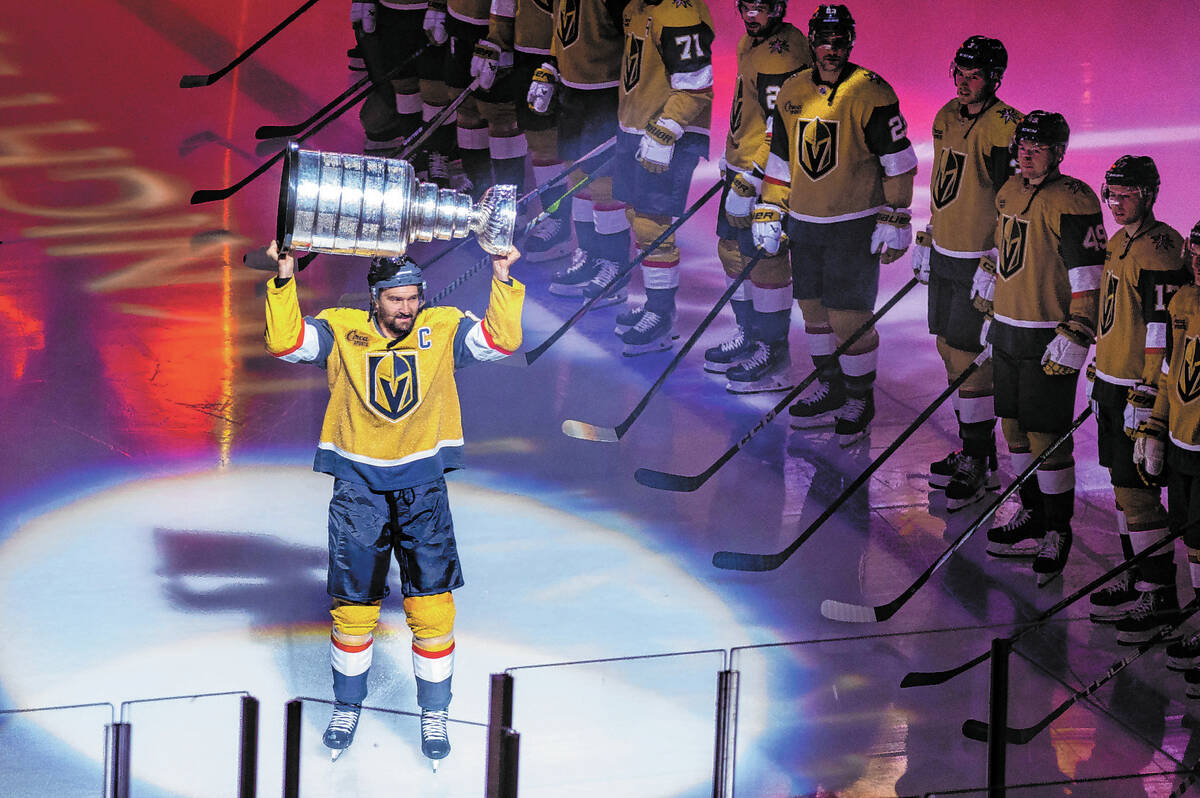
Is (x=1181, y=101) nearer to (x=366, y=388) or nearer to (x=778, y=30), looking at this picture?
(x=778, y=30)

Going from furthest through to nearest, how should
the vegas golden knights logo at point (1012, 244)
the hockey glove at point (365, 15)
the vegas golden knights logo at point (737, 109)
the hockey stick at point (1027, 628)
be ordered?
the hockey glove at point (365, 15), the vegas golden knights logo at point (737, 109), the vegas golden knights logo at point (1012, 244), the hockey stick at point (1027, 628)

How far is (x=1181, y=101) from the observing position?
784cm

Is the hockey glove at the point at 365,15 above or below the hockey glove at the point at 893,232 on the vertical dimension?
above

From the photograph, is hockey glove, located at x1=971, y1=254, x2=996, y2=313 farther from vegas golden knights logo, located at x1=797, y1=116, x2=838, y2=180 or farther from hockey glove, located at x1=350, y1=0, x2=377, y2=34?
hockey glove, located at x1=350, y1=0, x2=377, y2=34

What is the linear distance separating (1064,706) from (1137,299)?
1.22m

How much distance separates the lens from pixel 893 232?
5.60 meters

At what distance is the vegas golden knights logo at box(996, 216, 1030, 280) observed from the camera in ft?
15.9

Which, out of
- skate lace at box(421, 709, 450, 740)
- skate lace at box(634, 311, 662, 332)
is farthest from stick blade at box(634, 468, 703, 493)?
skate lace at box(421, 709, 450, 740)

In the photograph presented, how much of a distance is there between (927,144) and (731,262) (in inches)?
95.3

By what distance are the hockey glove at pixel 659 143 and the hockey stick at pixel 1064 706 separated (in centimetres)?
287

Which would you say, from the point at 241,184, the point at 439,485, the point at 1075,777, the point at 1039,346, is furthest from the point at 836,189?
the point at 241,184

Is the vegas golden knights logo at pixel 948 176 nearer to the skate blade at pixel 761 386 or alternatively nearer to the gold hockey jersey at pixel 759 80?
the gold hockey jersey at pixel 759 80

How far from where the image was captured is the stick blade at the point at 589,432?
587 cm

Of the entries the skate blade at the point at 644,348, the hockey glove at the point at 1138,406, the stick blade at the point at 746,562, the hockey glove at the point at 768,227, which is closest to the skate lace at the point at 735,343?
the skate blade at the point at 644,348
